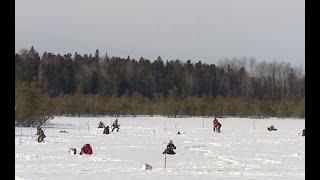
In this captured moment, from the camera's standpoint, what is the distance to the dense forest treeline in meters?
93.9

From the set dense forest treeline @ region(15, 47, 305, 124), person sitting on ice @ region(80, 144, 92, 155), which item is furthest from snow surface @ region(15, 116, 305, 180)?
dense forest treeline @ region(15, 47, 305, 124)

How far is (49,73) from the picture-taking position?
113m

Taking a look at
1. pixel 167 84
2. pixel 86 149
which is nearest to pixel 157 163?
pixel 86 149

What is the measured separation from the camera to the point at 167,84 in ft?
393

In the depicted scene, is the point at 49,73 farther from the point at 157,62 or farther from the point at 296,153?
the point at 296,153

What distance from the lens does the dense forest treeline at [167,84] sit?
9388 cm

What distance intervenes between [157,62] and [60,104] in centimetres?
4011

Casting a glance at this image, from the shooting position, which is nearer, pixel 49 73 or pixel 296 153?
pixel 296 153

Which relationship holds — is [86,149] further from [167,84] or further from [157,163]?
[167,84]

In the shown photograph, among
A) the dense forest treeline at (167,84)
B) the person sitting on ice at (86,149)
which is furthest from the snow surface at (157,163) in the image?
the dense forest treeline at (167,84)

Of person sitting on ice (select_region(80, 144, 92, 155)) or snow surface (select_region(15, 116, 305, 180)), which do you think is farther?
person sitting on ice (select_region(80, 144, 92, 155))

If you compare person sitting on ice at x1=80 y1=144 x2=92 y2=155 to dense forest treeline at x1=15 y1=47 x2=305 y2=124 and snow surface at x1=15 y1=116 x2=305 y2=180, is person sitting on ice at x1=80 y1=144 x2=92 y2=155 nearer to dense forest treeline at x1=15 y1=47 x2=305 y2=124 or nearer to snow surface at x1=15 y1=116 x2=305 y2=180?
snow surface at x1=15 y1=116 x2=305 y2=180
